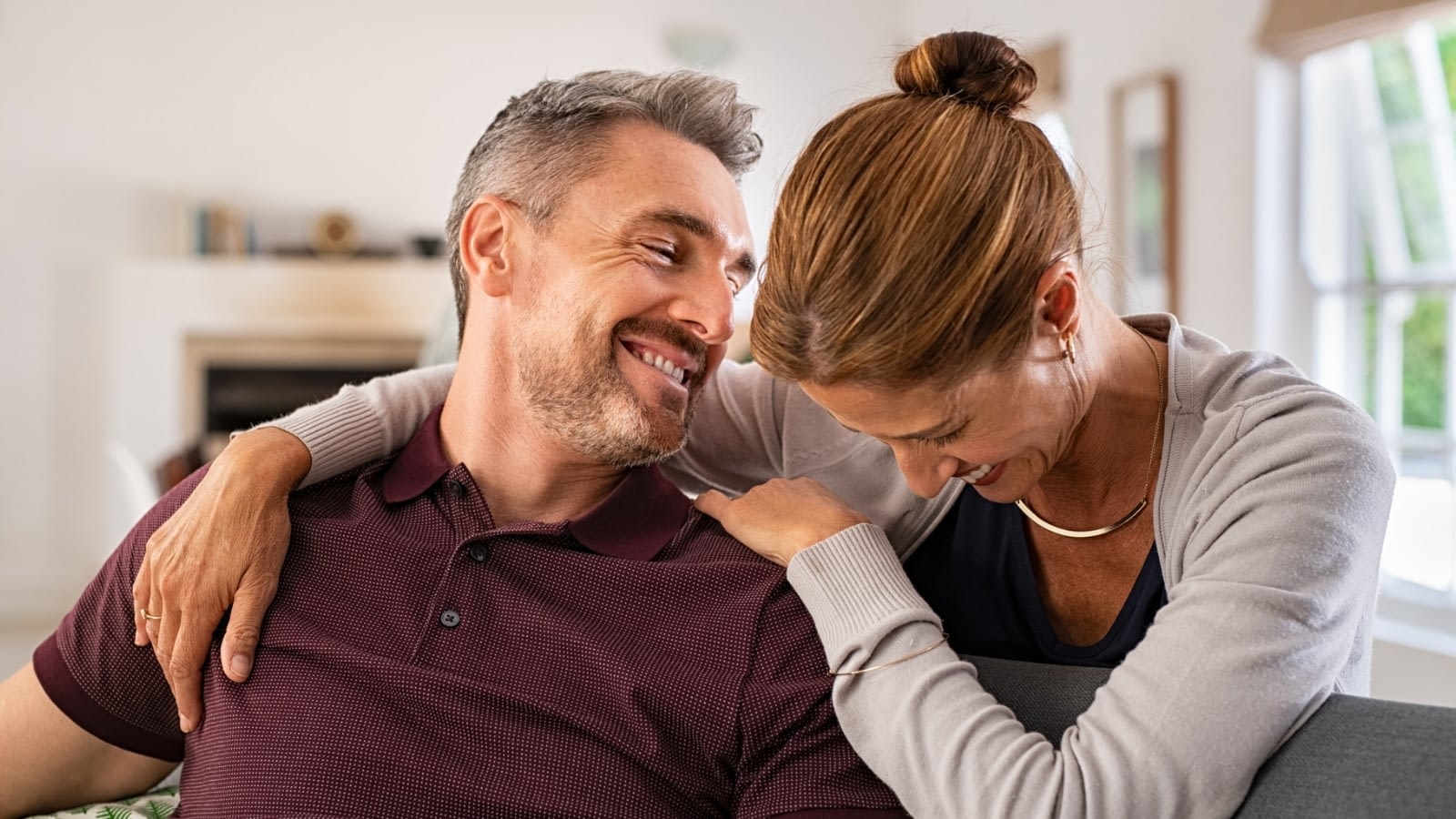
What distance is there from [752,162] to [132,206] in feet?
17.3

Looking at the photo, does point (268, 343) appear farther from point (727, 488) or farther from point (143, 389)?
point (727, 488)

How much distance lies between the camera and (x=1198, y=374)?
1393mm

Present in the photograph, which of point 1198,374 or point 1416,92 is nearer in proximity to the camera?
point 1198,374

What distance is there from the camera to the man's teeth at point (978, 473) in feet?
4.40

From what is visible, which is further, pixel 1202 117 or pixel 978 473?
pixel 1202 117

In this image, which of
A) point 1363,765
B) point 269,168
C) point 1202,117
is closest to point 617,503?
point 1363,765

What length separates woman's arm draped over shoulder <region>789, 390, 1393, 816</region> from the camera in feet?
3.61

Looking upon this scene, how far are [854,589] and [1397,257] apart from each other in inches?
129

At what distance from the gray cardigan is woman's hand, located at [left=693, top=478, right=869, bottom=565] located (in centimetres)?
4

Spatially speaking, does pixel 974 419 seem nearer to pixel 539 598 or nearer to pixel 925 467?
pixel 925 467

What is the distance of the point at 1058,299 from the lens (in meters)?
1.28

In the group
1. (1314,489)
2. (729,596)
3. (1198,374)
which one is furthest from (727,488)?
(1314,489)

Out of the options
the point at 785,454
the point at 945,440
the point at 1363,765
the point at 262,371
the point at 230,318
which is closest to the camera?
the point at 1363,765

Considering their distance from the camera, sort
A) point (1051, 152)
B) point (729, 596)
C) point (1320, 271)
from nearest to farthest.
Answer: point (1051, 152), point (729, 596), point (1320, 271)
